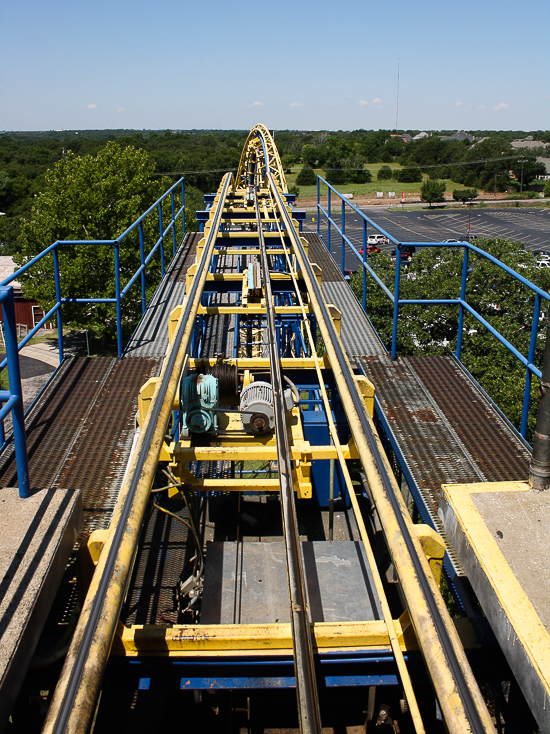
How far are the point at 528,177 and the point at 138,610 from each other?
83.8m

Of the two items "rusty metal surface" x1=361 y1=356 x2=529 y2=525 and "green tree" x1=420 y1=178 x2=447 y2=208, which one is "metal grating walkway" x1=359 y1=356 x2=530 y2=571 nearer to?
"rusty metal surface" x1=361 y1=356 x2=529 y2=525

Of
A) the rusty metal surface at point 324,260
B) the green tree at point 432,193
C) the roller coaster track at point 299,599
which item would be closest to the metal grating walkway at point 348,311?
the rusty metal surface at point 324,260

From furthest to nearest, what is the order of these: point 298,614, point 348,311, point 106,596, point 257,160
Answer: point 257,160 < point 348,311 < point 298,614 < point 106,596

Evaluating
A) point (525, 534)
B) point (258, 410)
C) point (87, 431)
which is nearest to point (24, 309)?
point (87, 431)

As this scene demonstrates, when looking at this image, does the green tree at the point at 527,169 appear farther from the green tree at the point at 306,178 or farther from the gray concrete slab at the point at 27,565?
the gray concrete slab at the point at 27,565

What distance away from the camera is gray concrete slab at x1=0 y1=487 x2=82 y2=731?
2.07 m

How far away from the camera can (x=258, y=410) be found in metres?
3.67

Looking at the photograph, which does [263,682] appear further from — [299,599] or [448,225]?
[448,225]

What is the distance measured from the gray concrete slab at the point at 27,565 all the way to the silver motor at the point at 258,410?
113 centimetres

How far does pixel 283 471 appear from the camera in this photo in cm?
255

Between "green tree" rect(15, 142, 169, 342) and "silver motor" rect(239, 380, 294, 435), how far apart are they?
1906 centimetres

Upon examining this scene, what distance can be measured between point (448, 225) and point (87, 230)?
37.2 metres

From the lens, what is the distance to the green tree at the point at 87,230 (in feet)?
73.3

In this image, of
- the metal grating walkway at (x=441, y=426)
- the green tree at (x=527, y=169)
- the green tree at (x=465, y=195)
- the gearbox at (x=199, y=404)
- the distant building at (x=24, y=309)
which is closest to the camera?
the gearbox at (x=199, y=404)
